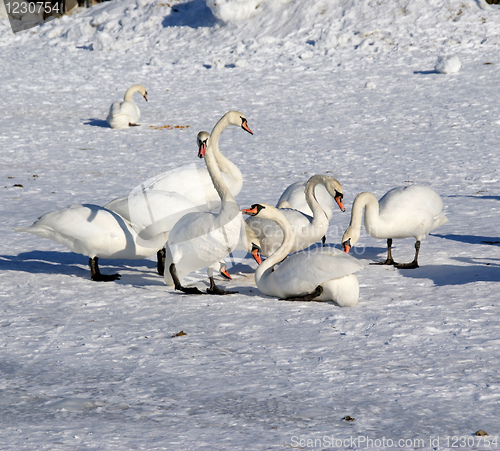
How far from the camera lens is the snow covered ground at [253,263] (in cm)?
334

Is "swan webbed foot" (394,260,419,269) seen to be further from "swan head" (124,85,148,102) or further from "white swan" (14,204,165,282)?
"swan head" (124,85,148,102)

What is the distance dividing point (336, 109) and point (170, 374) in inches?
412

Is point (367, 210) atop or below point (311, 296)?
atop

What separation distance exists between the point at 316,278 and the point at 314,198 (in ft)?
5.16

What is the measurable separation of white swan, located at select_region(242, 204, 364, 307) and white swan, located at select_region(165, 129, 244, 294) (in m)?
0.37

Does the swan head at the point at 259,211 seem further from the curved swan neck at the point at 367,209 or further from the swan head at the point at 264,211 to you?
the curved swan neck at the point at 367,209

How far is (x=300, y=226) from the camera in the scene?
20.5 feet

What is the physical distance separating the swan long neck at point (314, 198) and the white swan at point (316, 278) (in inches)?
41.7

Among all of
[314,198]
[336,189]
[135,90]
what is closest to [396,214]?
[336,189]

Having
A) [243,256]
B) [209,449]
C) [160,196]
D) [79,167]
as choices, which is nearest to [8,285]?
[160,196]

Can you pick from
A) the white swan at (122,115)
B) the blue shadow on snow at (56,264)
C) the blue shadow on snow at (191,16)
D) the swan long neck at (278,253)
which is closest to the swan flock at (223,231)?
the swan long neck at (278,253)

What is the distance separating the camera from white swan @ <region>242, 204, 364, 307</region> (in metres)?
5.02

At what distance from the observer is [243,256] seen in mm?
6812

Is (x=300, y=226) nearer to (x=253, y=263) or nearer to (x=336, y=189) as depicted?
(x=336, y=189)
